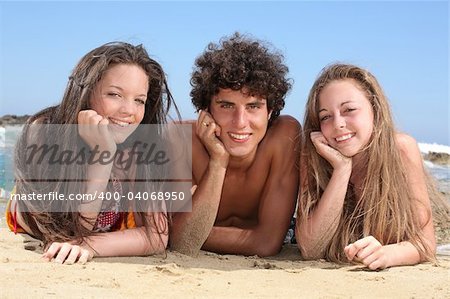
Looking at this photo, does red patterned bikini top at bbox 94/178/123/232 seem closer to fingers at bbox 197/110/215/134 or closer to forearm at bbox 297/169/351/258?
fingers at bbox 197/110/215/134

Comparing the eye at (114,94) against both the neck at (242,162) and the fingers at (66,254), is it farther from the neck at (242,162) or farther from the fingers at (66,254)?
the fingers at (66,254)

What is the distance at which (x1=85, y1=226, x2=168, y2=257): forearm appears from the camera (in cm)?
415

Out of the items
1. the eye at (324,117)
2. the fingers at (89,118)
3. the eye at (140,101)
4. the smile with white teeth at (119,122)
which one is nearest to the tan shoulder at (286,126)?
the eye at (324,117)

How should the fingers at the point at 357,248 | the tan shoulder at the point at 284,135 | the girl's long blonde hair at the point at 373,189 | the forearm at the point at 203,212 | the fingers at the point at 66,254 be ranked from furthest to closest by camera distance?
the tan shoulder at the point at 284,135, the forearm at the point at 203,212, the girl's long blonde hair at the point at 373,189, the fingers at the point at 357,248, the fingers at the point at 66,254

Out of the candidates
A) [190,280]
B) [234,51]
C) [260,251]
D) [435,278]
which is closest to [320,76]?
[234,51]

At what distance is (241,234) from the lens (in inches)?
188

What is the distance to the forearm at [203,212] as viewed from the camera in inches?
180

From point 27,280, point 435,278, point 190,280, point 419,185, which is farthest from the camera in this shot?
point 419,185

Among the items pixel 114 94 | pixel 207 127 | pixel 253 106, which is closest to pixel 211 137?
pixel 207 127

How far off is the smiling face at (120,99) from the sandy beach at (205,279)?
99cm

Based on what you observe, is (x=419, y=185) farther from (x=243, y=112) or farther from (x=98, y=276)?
(x=98, y=276)

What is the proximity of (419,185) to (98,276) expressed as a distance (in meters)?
2.44

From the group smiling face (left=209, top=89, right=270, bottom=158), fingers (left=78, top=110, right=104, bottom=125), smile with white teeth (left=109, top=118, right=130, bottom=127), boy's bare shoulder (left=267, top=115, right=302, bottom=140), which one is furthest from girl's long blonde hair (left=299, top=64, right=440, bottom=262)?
fingers (left=78, top=110, right=104, bottom=125)

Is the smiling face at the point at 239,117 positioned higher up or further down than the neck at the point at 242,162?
higher up
